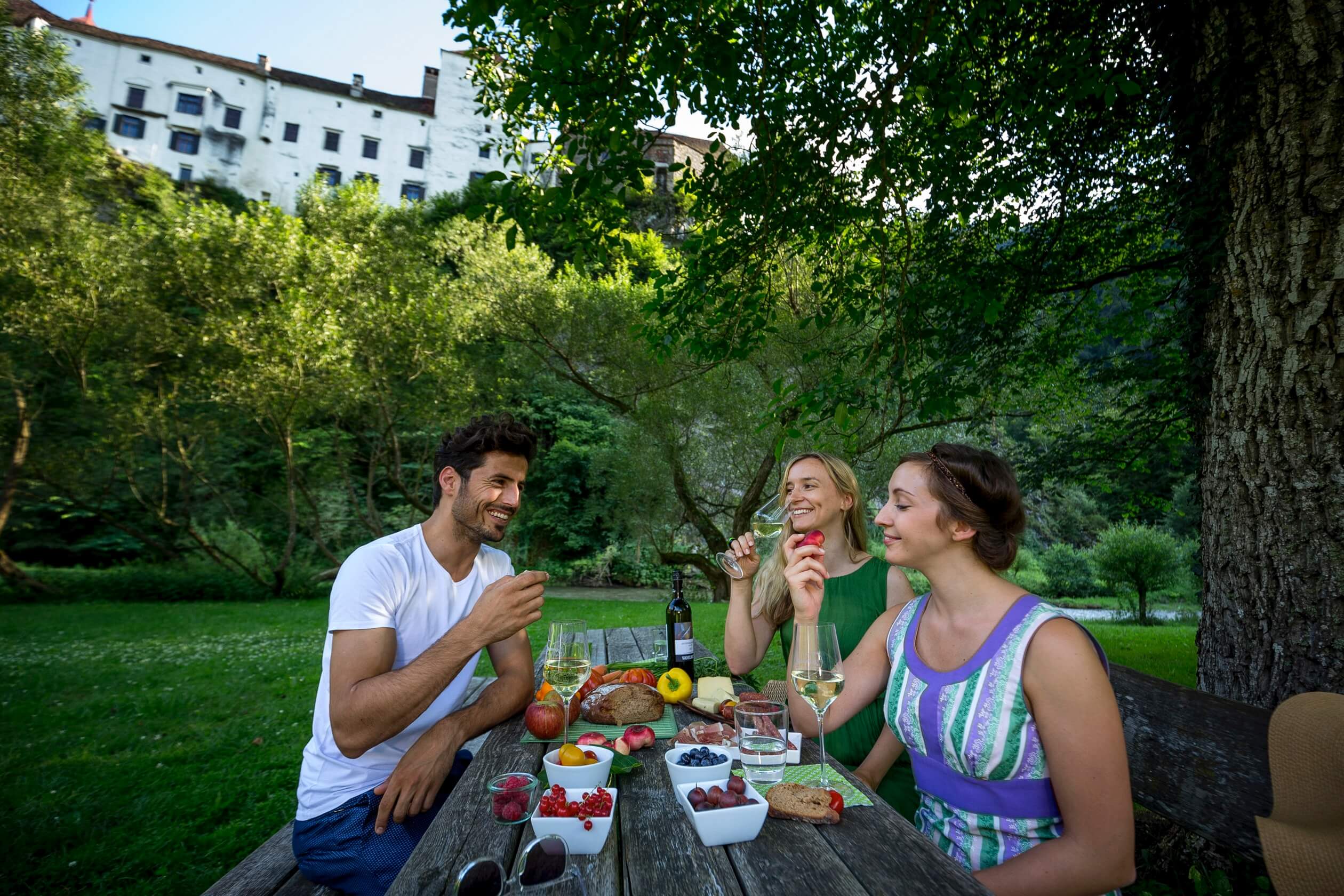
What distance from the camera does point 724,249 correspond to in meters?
5.35

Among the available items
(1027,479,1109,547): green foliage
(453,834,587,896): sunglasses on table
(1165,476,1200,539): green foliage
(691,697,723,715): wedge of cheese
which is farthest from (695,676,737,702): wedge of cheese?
(1027,479,1109,547): green foliage

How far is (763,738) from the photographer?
1853 mm

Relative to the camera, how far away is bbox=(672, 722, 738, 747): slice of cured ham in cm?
212

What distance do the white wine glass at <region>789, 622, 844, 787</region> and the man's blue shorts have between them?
1288 mm

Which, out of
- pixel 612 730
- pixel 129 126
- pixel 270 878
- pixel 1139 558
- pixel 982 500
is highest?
pixel 129 126

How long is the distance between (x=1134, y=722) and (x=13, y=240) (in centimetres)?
1770

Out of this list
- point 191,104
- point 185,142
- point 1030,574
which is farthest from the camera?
point 191,104

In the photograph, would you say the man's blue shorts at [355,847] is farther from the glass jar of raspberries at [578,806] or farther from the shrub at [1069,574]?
the shrub at [1069,574]

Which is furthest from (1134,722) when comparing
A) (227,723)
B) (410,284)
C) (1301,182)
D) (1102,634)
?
(410,284)

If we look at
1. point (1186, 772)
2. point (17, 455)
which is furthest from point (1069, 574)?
point (17, 455)

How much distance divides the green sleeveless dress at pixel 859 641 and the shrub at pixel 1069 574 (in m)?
24.0

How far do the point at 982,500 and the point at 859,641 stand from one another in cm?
93

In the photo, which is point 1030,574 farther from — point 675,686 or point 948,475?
point 948,475

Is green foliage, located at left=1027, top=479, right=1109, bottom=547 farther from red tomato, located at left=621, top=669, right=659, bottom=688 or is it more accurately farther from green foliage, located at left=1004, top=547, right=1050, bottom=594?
red tomato, located at left=621, top=669, right=659, bottom=688
